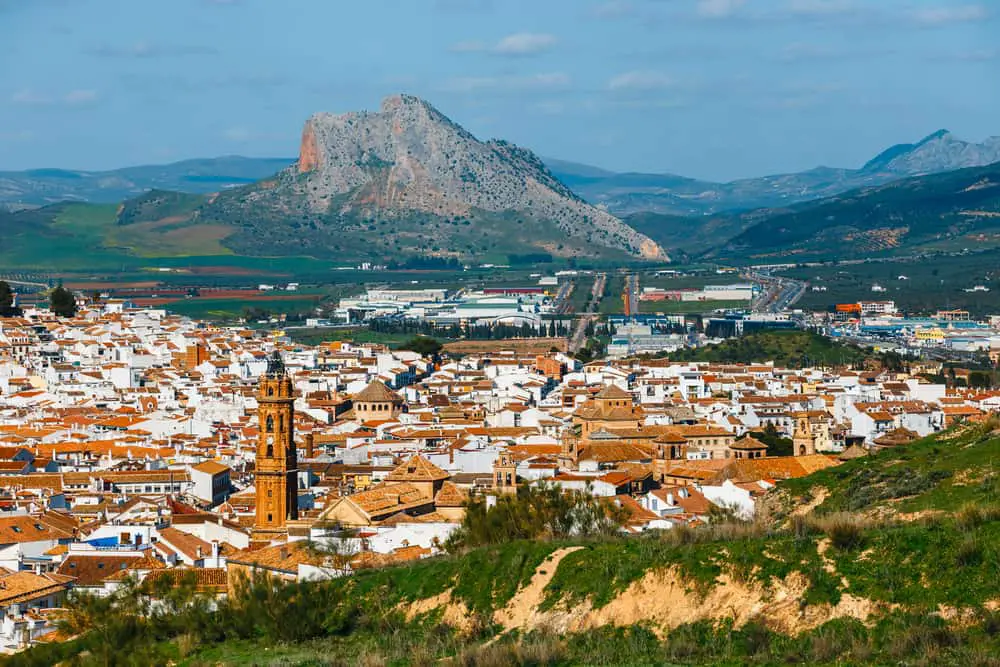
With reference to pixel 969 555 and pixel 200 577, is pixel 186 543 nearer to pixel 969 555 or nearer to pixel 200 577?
pixel 200 577

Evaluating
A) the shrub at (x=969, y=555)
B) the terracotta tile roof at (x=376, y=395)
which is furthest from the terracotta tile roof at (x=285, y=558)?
the terracotta tile roof at (x=376, y=395)

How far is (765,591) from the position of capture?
20.1 metres

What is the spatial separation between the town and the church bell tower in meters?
0.05

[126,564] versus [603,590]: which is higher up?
[603,590]

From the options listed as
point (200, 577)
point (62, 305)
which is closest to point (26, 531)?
point (200, 577)

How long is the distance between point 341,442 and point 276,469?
21.6m

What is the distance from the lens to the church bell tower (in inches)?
1682

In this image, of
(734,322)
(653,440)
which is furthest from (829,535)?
(734,322)

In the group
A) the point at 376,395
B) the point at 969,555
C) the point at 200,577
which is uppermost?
the point at 969,555

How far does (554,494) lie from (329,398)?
163 ft

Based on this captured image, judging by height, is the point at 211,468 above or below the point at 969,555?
below

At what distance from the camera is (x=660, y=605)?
20.7 metres

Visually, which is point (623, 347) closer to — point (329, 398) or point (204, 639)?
point (329, 398)

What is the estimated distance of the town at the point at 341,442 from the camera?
37906mm
